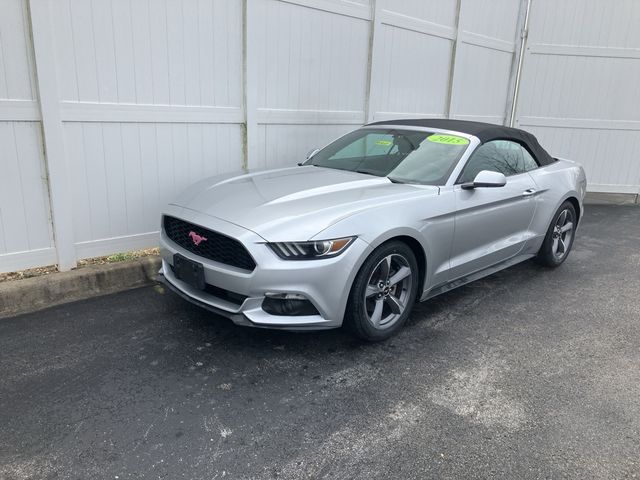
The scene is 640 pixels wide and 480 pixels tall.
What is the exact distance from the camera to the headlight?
3230mm

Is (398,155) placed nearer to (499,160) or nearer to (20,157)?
(499,160)

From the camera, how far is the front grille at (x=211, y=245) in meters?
3.29

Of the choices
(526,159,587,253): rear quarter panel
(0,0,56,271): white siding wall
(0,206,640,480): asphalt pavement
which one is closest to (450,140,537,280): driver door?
(526,159,587,253): rear quarter panel

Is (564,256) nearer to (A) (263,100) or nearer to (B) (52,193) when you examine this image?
(A) (263,100)

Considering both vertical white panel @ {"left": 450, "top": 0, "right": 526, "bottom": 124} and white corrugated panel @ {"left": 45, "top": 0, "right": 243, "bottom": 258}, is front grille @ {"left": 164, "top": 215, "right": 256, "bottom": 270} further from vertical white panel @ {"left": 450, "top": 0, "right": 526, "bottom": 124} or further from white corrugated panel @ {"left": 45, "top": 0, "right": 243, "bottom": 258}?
vertical white panel @ {"left": 450, "top": 0, "right": 526, "bottom": 124}

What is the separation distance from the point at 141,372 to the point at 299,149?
12.9 ft

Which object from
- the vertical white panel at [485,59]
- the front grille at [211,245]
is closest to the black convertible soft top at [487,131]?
the front grille at [211,245]

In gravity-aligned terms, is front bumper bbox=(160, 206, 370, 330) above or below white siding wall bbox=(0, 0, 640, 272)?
below

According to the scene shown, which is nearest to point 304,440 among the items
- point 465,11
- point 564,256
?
point 564,256

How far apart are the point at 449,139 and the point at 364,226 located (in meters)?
1.59

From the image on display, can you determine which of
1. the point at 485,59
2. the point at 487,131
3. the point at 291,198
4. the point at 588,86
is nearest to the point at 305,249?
the point at 291,198

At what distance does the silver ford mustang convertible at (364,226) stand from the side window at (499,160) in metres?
0.02

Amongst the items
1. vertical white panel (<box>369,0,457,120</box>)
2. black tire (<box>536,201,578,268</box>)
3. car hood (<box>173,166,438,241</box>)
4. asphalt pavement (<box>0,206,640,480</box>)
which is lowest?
asphalt pavement (<box>0,206,640,480</box>)

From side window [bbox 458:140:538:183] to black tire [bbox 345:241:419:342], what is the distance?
37.5 inches
